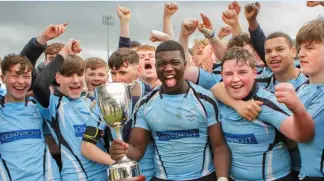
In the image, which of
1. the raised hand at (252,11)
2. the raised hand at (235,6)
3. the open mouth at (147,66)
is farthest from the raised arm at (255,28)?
the open mouth at (147,66)

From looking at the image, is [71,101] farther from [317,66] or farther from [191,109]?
[317,66]

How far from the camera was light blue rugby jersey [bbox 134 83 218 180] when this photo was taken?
2934mm

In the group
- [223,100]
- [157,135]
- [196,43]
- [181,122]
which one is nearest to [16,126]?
[157,135]

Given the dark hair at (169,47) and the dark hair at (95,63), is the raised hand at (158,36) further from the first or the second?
the dark hair at (169,47)

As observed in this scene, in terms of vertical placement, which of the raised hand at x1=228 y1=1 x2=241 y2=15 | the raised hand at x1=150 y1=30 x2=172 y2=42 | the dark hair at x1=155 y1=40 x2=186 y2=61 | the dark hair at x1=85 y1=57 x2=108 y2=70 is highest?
the raised hand at x1=228 y1=1 x2=241 y2=15

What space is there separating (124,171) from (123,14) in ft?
7.20

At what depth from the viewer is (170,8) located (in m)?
4.13

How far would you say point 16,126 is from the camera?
3.52 metres

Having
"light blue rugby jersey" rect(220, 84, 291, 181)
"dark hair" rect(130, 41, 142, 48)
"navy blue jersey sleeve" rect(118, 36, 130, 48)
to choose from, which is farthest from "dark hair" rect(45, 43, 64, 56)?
"light blue rugby jersey" rect(220, 84, 291, 181)

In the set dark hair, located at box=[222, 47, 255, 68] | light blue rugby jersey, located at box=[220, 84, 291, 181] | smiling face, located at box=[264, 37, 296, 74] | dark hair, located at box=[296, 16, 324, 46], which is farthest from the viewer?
smiling face, located at box=[264, 37, 296, 74]

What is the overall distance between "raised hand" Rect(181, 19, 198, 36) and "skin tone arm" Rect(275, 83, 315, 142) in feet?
4.13

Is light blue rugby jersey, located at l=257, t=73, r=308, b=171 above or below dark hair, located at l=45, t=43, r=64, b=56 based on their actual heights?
below

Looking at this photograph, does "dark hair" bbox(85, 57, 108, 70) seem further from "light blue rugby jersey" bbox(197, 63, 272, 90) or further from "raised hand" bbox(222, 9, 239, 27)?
"raised hand" bbox(222, 9, 239, 27)

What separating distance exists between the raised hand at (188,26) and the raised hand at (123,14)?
99cm
